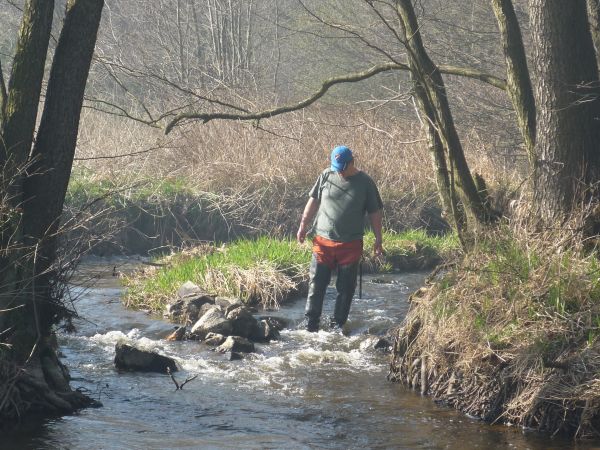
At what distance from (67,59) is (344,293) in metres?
4.66

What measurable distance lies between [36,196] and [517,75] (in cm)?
490

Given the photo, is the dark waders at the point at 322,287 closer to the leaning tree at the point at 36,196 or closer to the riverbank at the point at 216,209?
the leaning tree at the point at 36,196

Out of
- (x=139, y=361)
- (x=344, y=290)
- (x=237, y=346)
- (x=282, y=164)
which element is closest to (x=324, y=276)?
(x=344, y=290)

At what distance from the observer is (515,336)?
7789 mm

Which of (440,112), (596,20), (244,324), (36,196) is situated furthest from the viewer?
(596,20)

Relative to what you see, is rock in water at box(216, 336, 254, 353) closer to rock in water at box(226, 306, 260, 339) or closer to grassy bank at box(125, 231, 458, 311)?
rock in water at box(226, 306, 260, 339)

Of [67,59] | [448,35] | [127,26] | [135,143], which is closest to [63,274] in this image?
[67,59]

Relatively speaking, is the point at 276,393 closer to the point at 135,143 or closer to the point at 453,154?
the point at 453,154

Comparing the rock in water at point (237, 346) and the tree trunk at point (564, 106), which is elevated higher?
the tree trunk at point (564, 106)

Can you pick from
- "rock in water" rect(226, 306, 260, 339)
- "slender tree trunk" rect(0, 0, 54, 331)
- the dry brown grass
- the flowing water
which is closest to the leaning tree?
"slender tree trunk" rect(0, 0, 54, 331)

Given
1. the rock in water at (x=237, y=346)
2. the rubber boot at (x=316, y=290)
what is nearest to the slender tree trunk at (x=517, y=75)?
the rubber boot at (x=316, y=290)

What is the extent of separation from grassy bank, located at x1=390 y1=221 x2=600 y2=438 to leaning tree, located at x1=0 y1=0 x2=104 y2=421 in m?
2.95

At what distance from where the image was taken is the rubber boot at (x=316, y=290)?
11.3 m

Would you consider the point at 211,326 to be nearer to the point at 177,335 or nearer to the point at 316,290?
the point at 177,335
